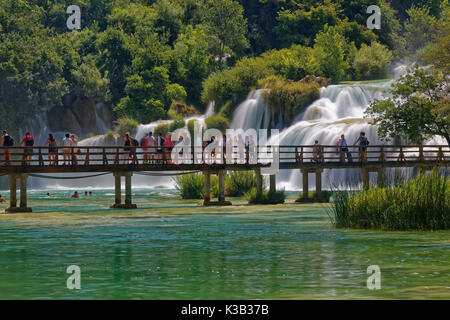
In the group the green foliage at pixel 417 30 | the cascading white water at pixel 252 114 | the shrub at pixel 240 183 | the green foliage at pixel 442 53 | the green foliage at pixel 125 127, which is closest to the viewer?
the green foliage at pixel 442 53

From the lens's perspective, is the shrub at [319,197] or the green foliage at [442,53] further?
the shrub at [319,197]

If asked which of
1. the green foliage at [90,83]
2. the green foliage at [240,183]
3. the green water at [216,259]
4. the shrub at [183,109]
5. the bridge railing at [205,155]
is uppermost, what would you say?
the green foliage at [90,83]

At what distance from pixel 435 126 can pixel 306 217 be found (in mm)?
14513

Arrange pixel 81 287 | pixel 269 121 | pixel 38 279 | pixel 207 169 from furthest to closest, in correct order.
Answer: pixel 269 121 → pixel 207 169 → pixel 38 279 → pixel 81 287

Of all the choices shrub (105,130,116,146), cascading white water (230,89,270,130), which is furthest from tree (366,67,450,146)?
shrub (105,130,116,146)

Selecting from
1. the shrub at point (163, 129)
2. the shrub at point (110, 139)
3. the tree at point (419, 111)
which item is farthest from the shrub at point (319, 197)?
the shrub at point (110, 139)

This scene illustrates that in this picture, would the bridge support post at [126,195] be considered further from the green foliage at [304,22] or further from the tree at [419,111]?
the green foliage at [304,22]

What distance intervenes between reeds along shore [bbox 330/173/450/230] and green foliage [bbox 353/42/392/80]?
68.0 meters

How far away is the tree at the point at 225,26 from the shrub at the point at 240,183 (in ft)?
175

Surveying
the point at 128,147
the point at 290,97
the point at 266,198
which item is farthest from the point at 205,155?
the point at 290,97

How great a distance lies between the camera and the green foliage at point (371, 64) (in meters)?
97.4
